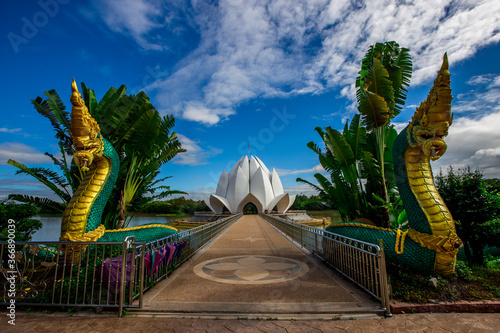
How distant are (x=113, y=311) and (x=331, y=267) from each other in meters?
4.05

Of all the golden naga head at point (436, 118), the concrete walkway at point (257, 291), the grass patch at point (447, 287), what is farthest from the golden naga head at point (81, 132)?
the golden naga head at point (436, 118)

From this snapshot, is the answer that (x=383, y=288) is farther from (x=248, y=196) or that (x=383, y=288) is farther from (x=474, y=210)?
(x=248, y=196)

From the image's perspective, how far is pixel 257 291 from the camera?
3.70 m

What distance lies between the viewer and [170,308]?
311 cm

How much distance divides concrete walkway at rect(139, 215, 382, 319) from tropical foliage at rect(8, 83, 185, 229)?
3917mm

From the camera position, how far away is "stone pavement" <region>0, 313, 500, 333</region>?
263 cm

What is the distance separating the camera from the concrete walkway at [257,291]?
10.1 feet

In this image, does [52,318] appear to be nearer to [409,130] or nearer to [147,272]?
[147,272]

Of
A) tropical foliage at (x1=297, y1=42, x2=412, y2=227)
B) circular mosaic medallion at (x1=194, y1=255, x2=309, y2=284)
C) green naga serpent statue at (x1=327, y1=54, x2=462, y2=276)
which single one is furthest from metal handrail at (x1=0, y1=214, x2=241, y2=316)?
tropical foliage at (x1=297, y1=42, x2=412, y2=227)

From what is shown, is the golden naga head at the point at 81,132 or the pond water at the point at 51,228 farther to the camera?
the pond water at the point at 51,228

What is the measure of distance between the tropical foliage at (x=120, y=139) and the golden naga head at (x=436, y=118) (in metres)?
6.62

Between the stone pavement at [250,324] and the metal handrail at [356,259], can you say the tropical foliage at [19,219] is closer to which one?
the stone pavement at [250,324]

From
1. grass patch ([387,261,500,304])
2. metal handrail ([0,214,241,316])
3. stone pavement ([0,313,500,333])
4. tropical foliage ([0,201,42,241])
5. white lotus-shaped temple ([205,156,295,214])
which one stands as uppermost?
white lotus-shaped temple ([205,156,295,214])

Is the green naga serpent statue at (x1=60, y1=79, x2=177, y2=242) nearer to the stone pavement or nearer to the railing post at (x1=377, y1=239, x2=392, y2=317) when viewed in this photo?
the stone pavement
